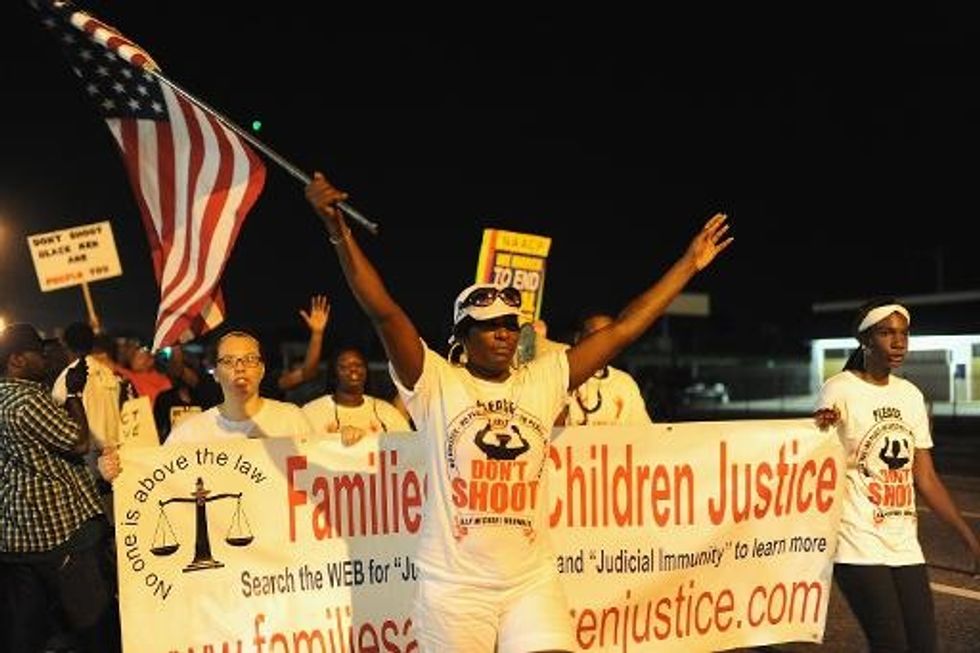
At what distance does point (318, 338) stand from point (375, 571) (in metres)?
2.16

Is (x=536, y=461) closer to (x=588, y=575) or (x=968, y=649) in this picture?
(x=588, y=575)

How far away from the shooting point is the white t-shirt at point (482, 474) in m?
3.47

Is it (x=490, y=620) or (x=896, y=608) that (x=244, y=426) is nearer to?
(x=490, y=620)

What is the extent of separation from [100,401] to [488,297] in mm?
3604

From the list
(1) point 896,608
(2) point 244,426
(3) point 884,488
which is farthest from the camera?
(2) point 244,426

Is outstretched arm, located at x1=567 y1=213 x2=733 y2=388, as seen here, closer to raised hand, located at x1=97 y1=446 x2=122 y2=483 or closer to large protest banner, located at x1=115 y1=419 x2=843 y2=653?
large protest banner, located at x1=115 y1=419 x2=843 y2=653

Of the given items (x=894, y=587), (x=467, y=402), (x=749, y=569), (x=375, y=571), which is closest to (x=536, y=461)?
(x=467, y=402)

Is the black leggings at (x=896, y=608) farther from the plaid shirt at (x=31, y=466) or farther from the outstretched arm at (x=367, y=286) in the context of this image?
the plaid shirt at (x=31, y=466)

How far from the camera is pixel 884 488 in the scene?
4441 millimetres

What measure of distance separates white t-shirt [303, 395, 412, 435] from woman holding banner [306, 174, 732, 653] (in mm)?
2138

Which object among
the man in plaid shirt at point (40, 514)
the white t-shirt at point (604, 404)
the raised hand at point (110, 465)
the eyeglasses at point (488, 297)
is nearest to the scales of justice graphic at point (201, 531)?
the raised hand at point (110, 465)

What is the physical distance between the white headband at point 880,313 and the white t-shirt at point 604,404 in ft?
5.82

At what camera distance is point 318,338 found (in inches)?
259

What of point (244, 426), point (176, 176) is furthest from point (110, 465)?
point (176, 176)
